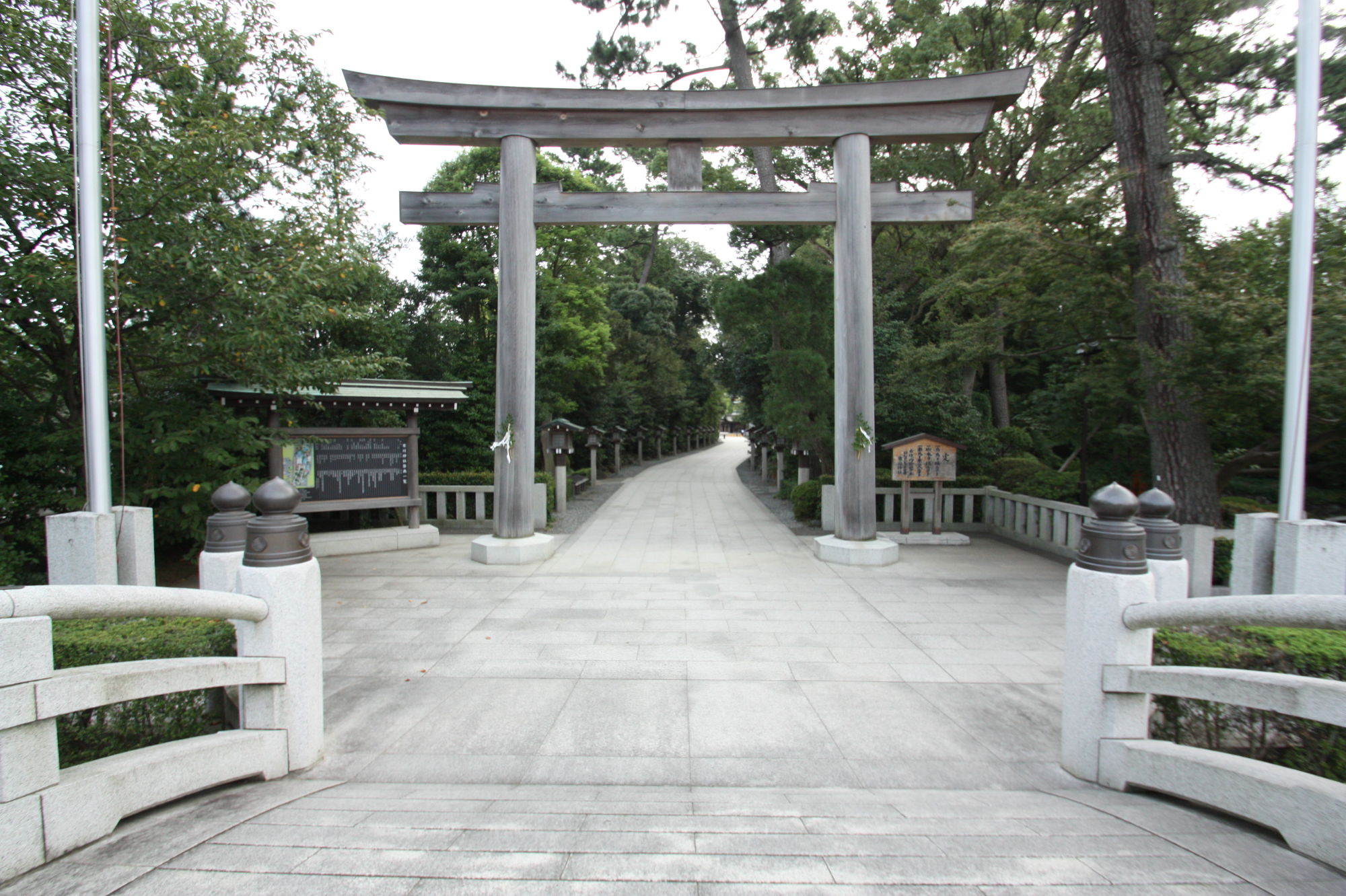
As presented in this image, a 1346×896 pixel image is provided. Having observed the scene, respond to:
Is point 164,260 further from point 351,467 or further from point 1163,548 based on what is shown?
point 1163,548

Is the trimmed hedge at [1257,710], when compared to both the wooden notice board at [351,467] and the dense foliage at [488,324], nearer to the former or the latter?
the wooden notice board at [351,467]

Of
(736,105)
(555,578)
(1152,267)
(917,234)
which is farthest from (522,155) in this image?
(917,234)

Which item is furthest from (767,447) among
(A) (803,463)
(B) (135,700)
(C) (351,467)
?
(B) (135,700)

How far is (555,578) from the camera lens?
7.70 meters

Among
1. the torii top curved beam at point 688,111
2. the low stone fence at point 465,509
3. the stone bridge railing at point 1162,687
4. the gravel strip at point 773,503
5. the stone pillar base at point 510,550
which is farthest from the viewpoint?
the gravel strip at point 773,503

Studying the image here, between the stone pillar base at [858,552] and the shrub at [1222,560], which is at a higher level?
the shrub at [1222,560]

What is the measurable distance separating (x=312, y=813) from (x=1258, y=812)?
368 cm

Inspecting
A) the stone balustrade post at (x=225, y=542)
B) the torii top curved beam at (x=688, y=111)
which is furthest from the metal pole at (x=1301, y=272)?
the stone balustrade post at (x=225, y=542)

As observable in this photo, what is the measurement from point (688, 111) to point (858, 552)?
244 inches

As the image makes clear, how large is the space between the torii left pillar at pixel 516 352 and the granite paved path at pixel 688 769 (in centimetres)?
145

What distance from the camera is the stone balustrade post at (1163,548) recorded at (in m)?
3.43

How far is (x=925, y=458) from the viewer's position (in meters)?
10.1

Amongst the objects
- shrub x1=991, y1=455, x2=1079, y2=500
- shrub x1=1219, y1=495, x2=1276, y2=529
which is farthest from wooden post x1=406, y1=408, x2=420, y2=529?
shrub x1=1219, y1=495, x2=1276, y2=529

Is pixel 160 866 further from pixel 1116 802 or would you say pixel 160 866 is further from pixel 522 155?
pixel 522 155
